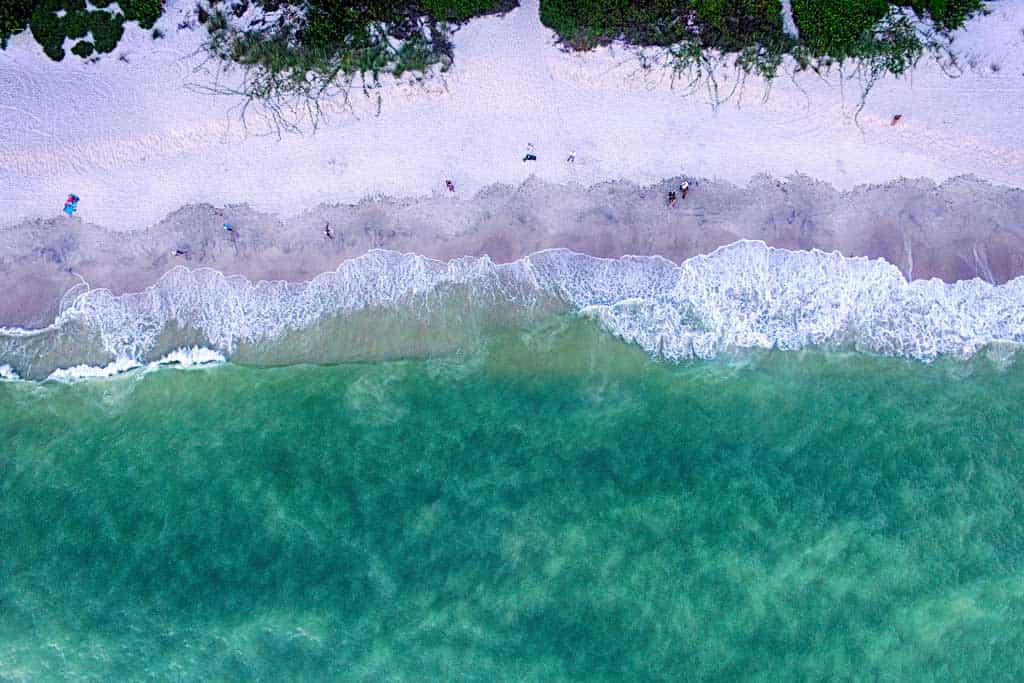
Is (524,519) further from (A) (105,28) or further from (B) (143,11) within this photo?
(A) (105,28)

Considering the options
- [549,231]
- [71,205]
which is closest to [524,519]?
[549,231]

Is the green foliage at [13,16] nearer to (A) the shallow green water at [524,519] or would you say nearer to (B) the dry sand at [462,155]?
(B) the dry sand at [462,155]

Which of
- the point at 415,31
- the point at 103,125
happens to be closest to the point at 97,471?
the point at 103,125

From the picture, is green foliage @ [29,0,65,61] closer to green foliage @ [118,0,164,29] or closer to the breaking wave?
green foliage @ [118,0,164,29]

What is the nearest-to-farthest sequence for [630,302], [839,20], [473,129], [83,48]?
[839,20]
[83,48]
[473,129]
[630,302]

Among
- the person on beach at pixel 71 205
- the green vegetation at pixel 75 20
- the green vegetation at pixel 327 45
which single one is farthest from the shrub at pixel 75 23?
the person on beach at pixel 71 205

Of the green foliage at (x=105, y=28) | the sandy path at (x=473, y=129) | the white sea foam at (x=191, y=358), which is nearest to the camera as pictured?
the green foliage at (x=105, y=28)

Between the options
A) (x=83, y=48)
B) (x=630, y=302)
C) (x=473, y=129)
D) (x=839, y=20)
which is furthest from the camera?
(x=630, y=302)
